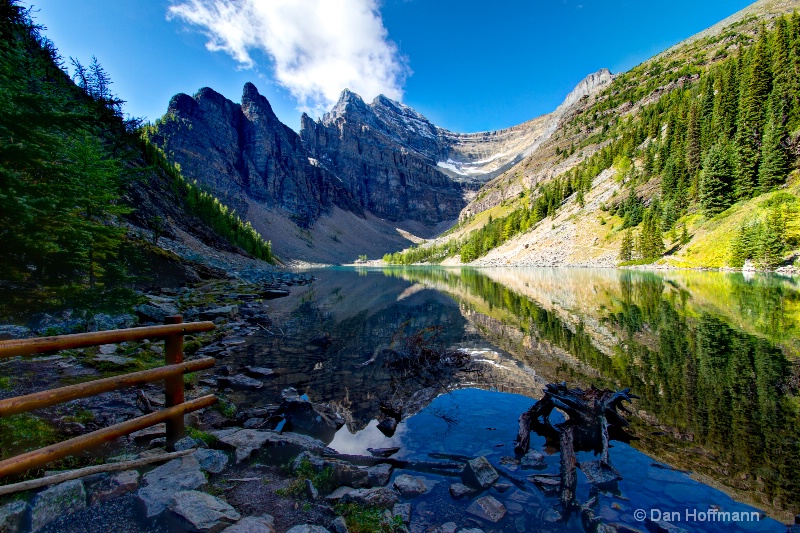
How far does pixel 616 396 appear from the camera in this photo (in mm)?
8562

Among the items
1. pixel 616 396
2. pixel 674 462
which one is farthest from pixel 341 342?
pixel 674 462

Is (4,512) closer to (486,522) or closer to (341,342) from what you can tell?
(486,522)

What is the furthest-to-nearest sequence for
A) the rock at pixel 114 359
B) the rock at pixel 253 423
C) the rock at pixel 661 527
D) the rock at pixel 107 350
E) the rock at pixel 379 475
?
1. the rock at pixel 107 350
2. the rock at pixel 114 359
3. the rock at pixel 253 423
4. the rock at pixel 379 475
5. the rock at pixel 661 527

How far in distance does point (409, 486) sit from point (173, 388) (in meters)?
5.41

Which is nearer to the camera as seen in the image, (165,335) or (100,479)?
(100,479)

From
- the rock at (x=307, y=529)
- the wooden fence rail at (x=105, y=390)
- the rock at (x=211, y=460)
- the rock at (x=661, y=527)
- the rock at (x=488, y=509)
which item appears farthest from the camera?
the rock at (x=211, y=460)

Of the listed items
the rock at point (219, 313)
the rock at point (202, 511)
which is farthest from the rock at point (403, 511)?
the rock at point (219, 313)

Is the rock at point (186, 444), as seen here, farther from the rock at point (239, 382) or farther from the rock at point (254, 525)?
the rock at point (239, 382)

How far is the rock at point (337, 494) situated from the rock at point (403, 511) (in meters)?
0.83

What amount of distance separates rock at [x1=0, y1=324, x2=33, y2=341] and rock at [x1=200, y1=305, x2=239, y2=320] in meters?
9.54

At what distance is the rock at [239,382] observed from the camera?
12.0m

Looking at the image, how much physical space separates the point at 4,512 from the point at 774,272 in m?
66.1

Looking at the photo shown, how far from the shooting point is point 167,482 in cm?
515

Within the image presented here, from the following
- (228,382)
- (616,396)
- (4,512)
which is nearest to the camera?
(4,512)
